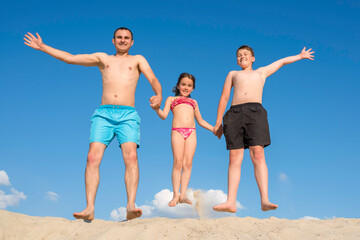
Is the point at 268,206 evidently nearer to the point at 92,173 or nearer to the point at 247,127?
the point at 247,127

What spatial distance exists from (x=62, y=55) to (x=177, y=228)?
366 cm

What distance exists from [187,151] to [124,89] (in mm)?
2211

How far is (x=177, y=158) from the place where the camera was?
8.36 meters

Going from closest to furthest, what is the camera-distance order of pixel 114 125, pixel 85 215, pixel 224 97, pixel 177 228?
pixel 177 228 → pixel 85 215 → pixel 114 125 → pixel 224 97

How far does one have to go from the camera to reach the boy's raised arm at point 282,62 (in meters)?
7.66

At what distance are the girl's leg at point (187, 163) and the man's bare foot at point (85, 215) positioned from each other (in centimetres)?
219

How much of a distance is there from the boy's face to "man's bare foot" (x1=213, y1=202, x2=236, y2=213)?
2624 mm

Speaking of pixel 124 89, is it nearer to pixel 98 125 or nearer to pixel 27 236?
pixel 98 125

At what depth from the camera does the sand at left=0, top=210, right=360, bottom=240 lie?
618cm

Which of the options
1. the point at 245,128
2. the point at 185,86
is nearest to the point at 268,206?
the point at 245,128

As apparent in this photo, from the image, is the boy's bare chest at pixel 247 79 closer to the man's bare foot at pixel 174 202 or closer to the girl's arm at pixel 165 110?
the girl's arm at pixel 165 110

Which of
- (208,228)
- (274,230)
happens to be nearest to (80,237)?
(208,228)

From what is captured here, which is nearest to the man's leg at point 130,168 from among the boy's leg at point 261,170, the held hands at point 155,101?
the held hands at point 155,101

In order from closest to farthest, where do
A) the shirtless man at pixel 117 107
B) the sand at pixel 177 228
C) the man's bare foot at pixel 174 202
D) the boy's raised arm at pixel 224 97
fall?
the sand at pixel 177 228, the shirtless man at pixel 117 107, the boy's raised arm at pixel 224 97, the man's bare foot at pixel 174 202
